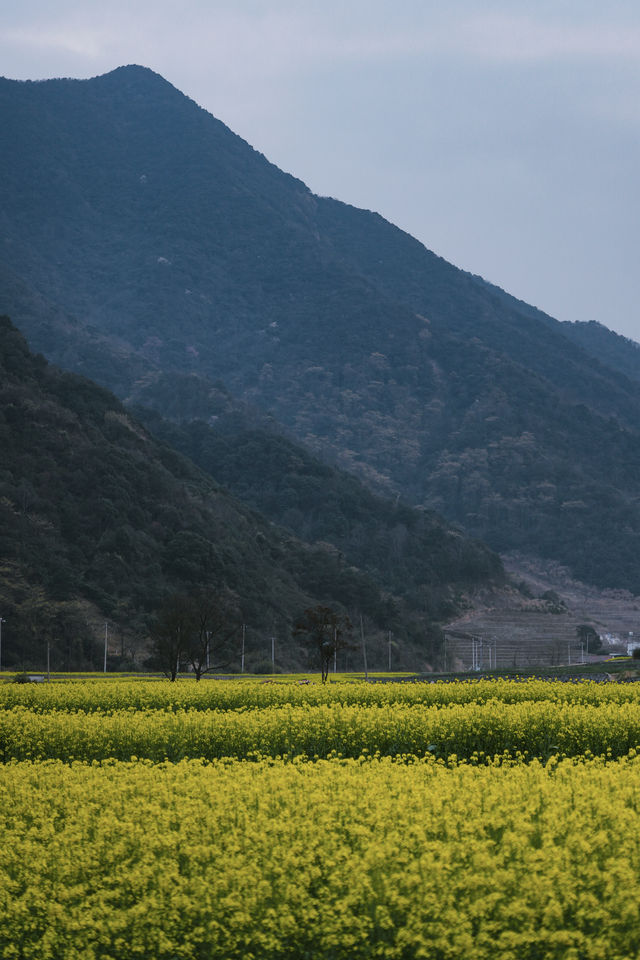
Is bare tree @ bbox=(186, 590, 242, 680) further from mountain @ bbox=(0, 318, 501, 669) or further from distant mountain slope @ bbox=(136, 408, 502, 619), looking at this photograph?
distant mountain slope @ bbox=(136, 408, 502, 619)

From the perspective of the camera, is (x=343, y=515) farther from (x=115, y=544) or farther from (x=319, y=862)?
(x=319, y=862)

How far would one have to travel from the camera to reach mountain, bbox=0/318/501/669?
242 ft

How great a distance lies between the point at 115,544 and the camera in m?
83.9

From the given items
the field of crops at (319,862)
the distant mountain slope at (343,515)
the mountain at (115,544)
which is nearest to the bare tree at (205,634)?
the mountain at (115,544)

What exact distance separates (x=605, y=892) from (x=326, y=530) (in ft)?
427

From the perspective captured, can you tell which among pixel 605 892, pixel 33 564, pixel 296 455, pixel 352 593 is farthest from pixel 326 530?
pixel 605 892

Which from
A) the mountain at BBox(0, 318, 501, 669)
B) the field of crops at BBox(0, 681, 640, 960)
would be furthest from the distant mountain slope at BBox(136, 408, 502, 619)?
the field of crops at BBox(0, 681, 640, 960)

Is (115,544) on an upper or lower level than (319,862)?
upper

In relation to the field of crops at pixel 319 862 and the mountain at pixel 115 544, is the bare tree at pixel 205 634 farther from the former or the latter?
the field of crops at pixel 319 862

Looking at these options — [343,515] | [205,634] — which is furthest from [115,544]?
[343,515]

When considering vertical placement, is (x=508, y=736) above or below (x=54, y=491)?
below

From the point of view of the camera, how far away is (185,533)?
88375 mm

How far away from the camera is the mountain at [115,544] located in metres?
73.7

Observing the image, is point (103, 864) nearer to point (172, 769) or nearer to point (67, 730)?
point (172, 769)
